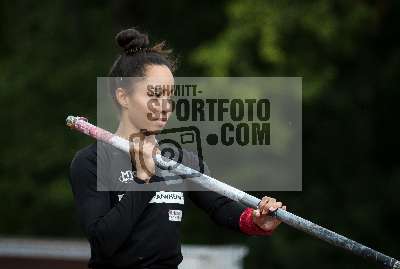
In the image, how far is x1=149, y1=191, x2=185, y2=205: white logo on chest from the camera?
4027 millimetres

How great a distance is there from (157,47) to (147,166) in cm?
55

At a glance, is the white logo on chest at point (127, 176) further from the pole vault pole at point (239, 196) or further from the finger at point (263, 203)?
the finger at point (263, 203)

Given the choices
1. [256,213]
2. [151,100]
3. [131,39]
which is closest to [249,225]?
[256,213]

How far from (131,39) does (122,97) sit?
0.79 feet

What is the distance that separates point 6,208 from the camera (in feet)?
55.1

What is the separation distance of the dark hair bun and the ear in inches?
7.1

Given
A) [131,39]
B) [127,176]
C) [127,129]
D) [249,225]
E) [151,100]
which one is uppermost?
[131,39]

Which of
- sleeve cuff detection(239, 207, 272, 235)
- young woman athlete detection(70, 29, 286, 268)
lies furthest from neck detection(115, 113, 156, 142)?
sleeve cuff detection(239, 207, 272, 235)

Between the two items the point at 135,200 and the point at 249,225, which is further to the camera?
the point at 249,225

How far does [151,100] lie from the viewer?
162 inches

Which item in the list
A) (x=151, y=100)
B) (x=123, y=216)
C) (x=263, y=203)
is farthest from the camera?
(x=151, y=100)

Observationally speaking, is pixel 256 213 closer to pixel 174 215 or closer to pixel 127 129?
pixel 174 215

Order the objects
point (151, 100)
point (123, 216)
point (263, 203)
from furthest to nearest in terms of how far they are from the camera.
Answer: point (151, 100) < point (263, 203) < point (123, 216)

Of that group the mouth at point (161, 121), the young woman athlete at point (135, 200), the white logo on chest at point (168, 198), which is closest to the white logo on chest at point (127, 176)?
the young woman athlete at point (135, 200)
